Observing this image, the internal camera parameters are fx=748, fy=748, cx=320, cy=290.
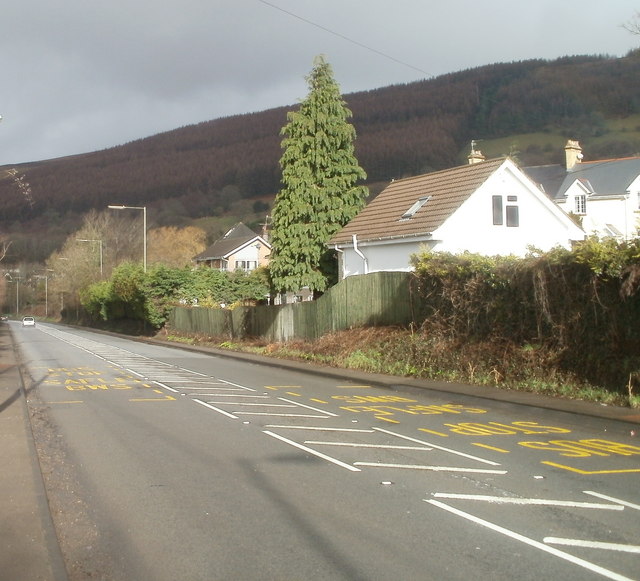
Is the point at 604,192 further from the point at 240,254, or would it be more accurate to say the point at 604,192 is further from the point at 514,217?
the point at 240,254

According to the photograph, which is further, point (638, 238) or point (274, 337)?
point (274, 337)

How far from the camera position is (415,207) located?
93.2ft

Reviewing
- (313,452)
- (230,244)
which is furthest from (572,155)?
(313,452)

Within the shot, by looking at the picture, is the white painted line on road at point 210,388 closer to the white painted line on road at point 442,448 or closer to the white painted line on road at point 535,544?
the white painted line on road at point 442,448

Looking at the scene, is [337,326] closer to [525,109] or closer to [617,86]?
[617,86]

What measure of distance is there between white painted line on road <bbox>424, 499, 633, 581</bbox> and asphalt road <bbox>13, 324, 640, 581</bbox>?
0.08ft

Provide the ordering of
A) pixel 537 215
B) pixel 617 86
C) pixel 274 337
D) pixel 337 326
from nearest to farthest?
pixel 337 326, pixel 537 215, pixel 274 337, pixel 617 86

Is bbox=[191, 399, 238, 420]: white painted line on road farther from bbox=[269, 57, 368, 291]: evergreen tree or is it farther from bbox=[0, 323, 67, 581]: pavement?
bbox=[269, 57, 368, 291]: evergreen tree

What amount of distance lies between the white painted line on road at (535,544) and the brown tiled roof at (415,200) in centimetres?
1888

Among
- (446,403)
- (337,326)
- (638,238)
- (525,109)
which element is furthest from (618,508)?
(525,109)

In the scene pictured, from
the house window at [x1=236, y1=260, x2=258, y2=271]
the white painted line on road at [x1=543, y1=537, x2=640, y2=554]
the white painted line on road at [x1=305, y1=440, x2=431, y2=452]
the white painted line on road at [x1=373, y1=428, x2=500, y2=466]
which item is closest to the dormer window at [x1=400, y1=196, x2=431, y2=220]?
the white painted line on road at [x1=373, y1=428, x2=500, y2=466]

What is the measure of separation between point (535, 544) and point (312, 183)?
25875 mm

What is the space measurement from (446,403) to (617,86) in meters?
69.1

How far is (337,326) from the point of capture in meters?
26.0
